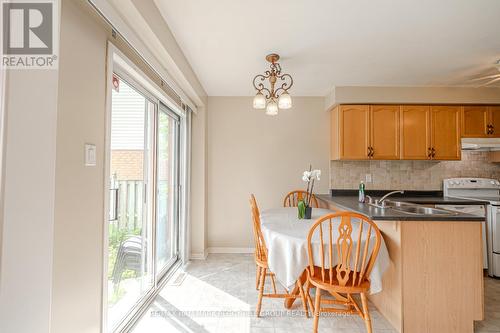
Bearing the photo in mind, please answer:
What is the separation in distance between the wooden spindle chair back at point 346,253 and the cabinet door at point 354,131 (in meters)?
1.87

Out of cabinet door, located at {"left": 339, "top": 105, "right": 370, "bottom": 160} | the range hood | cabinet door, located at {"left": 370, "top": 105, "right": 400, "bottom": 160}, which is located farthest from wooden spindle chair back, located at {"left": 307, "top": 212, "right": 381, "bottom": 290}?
the range hood

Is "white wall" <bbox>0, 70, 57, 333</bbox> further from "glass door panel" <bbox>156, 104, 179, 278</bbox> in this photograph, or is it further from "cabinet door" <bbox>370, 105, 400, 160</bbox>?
"cabinet door" <bbox>370, 105, 400, 160</bbox>

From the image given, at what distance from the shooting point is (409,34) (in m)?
2.16

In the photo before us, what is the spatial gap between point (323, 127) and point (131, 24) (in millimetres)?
3041

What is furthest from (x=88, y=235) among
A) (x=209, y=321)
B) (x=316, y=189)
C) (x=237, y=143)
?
(x=316, y=189)

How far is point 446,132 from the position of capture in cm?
345

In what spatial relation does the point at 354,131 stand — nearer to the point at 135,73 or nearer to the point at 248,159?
the point at 248,159

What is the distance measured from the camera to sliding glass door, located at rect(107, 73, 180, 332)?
1883 mm

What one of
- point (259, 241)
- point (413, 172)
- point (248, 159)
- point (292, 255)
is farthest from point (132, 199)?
point (413, 172)

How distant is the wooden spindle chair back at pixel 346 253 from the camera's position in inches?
66.5

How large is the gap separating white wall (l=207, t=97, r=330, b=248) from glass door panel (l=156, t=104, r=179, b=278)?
66cm

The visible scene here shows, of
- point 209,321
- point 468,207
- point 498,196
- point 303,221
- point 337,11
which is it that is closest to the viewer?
point 337,11

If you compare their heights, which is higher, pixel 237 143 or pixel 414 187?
pixel 237 143

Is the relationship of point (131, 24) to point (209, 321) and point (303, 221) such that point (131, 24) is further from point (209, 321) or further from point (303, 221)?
point (209, 321)
